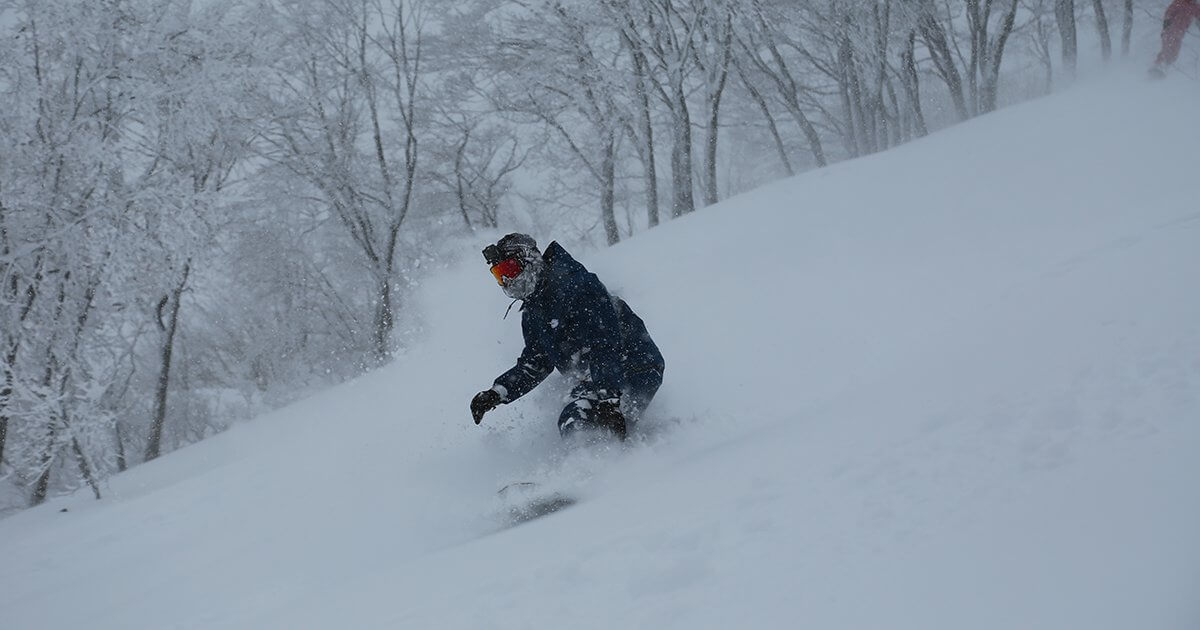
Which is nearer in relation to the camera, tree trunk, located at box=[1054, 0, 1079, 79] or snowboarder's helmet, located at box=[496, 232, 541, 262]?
snowboarder's helmet, located at box=[496, 232, 541, 262]

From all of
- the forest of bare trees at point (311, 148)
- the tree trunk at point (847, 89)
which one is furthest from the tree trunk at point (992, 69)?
the tree trunk at point (847, 89)

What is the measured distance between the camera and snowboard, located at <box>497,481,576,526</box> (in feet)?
12.8

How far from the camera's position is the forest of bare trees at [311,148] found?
30.6ft

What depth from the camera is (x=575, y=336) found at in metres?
4.55

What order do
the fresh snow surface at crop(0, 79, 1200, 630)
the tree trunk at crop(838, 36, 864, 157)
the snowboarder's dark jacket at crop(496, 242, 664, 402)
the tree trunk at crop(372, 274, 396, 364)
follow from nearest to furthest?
the fresh snow surface at crop(0, 79, 1200, 630), the snowboarder's dark jacket at crop(496, 242, 664, 402), the tree trunk at crop(372, 274, 396, 364), the tree trunk at crop(838, 36, 864, 157)

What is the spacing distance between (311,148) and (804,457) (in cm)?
1662

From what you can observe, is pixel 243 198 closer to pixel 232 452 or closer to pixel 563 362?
pixel 232 452

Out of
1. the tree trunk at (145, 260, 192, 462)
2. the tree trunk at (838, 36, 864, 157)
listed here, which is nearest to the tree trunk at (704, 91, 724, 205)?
the tree trunk at (838, 36, 864, 157)

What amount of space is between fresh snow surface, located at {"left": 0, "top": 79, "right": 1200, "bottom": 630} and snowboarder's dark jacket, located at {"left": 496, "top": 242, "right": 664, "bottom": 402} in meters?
0.45

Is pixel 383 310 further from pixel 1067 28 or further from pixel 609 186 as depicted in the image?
pixel 1067 28

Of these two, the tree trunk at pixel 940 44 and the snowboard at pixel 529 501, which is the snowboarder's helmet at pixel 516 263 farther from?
the tree trunk at pixel 940 44

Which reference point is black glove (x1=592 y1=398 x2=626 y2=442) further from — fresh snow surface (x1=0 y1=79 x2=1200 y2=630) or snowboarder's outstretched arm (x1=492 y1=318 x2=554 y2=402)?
snowboarder's outstretched arm (x1=492 y1=318 x2=554 y2=402)

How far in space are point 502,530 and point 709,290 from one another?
4.35 meters

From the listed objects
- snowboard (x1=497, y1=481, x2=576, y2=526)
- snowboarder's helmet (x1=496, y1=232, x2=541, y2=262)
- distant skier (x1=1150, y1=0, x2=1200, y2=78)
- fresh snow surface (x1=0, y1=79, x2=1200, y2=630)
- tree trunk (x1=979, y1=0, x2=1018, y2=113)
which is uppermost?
tree trunk (x1=979, y1=0, x2=1018, y2=113)
